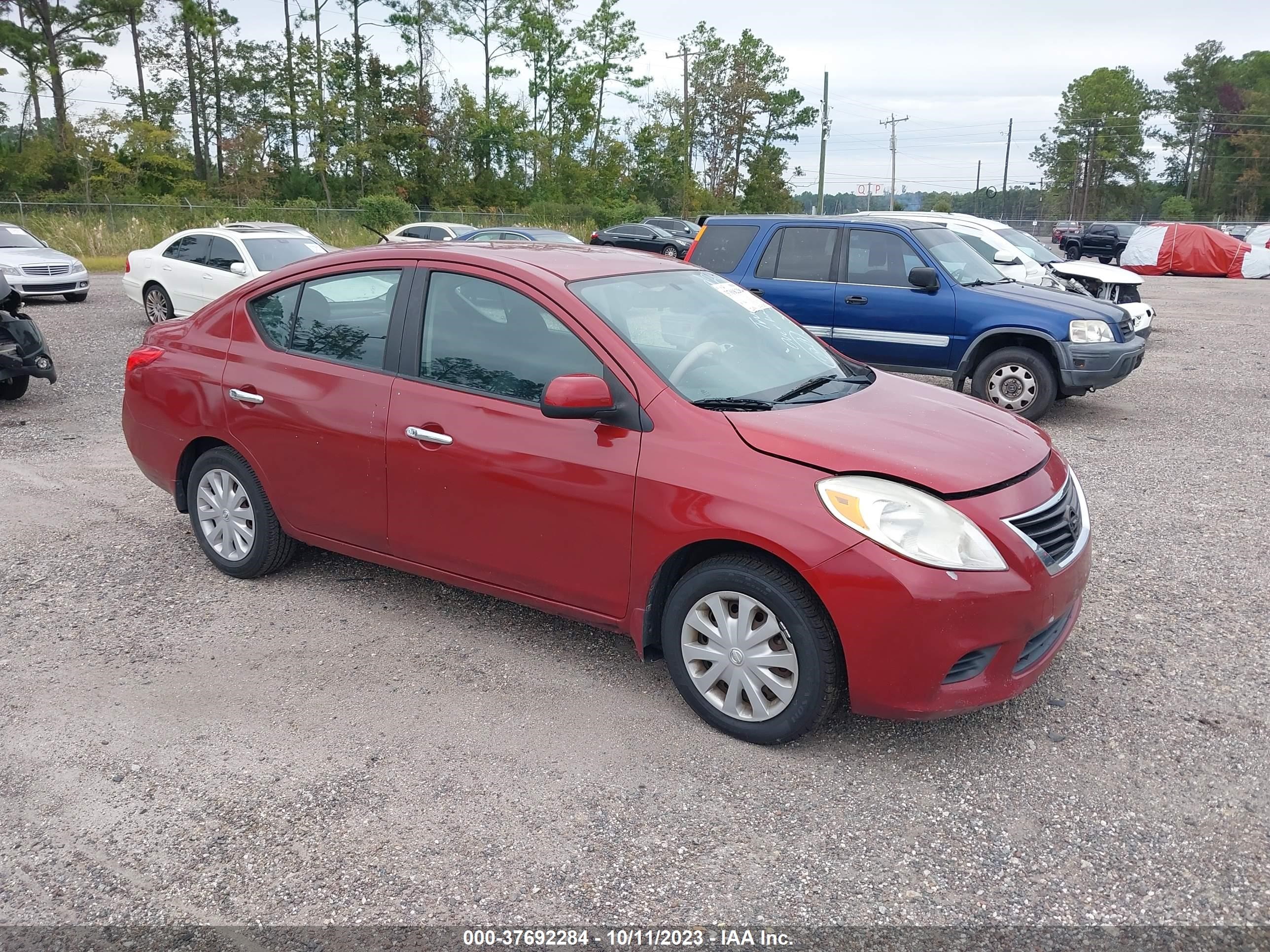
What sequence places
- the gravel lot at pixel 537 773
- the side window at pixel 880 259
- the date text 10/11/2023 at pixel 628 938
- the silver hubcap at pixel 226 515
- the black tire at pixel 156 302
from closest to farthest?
the date text 10/11/2023 at pixel 628 938, the gravel lot at pixel 537 773, the silver hubcap at pixel 226 515, the side window at pixel 880 259, the black tire at pixel 156 302

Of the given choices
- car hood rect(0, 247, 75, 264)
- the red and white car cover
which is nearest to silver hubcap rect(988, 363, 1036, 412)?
car hood rect(0, 247, 75, 264)

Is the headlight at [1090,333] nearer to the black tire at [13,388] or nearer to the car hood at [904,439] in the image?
the car hood at [904,439]

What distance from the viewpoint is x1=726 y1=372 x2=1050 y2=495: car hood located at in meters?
3.39

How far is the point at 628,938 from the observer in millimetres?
2662

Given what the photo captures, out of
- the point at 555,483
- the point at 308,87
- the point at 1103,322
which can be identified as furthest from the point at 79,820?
the point at 308,87

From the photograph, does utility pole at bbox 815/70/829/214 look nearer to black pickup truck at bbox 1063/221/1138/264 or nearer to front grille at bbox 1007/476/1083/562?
black pickup truck at bbox 1063/221/1138/264

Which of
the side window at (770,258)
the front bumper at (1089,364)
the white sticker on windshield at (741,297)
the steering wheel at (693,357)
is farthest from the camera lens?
the side window at (770,258)

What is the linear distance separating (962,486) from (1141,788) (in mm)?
1200

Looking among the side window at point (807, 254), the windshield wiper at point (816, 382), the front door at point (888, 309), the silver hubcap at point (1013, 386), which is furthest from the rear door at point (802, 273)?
the windshield wiper at point (816, 382)

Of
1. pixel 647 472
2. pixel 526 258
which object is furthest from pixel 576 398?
pixel 526 258

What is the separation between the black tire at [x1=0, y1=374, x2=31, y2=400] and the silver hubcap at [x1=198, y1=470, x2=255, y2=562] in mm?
5998

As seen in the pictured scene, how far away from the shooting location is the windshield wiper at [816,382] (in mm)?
3965

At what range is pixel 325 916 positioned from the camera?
2738 millimetres

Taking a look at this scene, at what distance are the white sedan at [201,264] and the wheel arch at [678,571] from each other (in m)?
11.3
